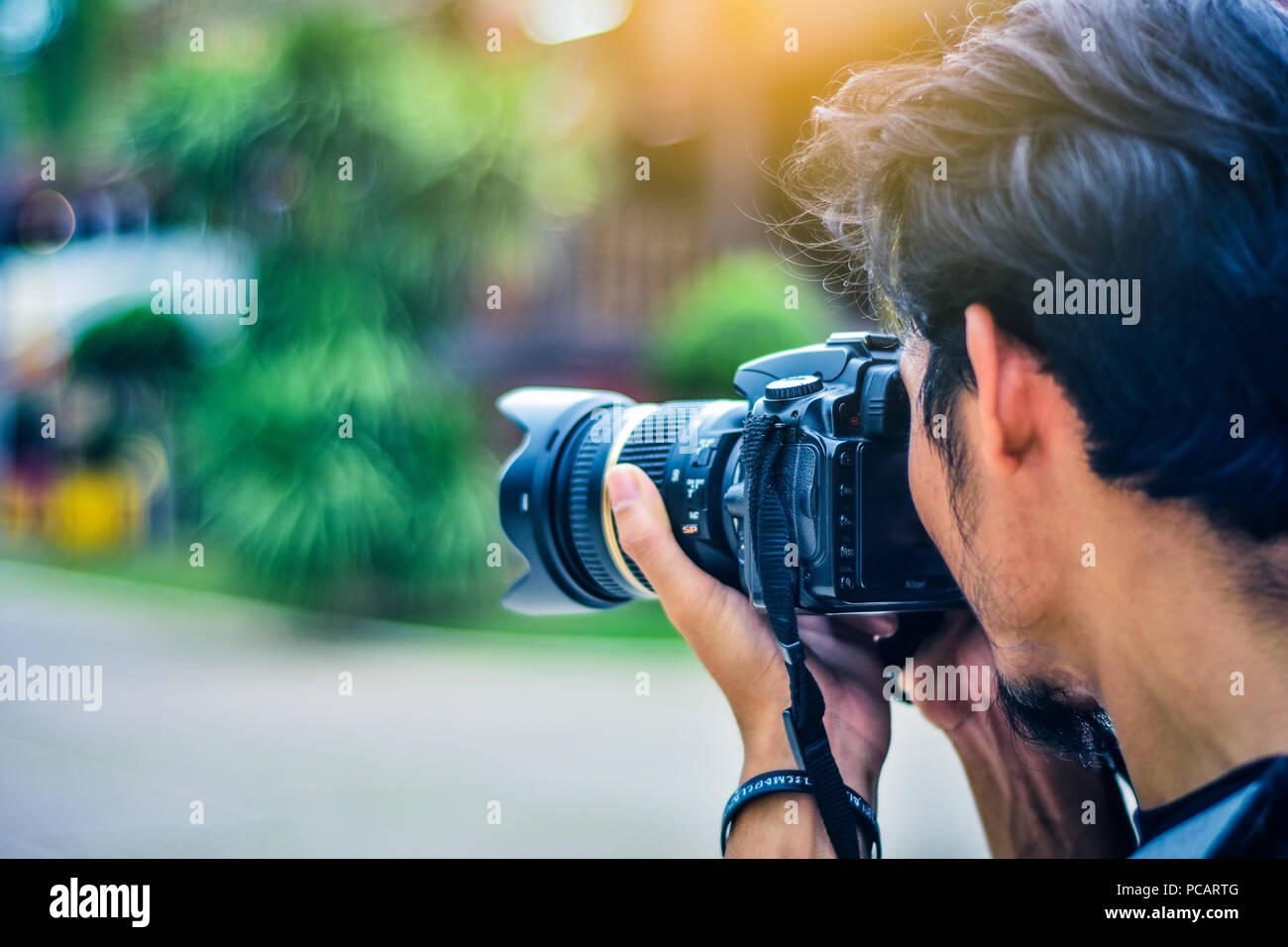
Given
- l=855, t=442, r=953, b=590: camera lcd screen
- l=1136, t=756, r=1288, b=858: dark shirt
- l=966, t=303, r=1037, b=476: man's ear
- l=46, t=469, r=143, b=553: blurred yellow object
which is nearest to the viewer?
l=1136, t=756, r=1288, b=858: dark shirt

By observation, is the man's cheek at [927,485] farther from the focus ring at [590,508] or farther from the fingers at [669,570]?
the focus ring at [590,508]

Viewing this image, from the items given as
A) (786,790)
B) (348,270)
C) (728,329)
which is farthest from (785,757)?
(348,270)

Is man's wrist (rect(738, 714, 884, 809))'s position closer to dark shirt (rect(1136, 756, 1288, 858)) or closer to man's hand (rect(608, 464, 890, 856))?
man's hand (rect(608, 464, 890, 856))

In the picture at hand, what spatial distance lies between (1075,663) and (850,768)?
0.40m

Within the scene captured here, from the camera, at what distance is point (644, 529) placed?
1.37 metres

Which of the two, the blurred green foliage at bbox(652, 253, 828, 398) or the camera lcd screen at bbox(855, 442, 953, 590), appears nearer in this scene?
the camera lcd screen at bbox(855, 442, 953, 590)

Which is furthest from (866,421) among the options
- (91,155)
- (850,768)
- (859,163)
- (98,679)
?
(91,155)

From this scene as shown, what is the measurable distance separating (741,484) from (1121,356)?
476 millimetres

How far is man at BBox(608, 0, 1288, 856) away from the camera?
0.87 metres

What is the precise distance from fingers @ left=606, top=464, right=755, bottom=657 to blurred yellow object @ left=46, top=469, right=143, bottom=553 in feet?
30.7

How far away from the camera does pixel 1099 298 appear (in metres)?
0.88

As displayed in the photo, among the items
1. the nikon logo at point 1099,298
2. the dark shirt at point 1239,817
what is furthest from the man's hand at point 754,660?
the nikon logo at point 1099,298

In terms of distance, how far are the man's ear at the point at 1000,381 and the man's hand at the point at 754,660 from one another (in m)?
0.45

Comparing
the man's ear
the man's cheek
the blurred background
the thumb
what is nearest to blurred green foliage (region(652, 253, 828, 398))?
the blurred background
